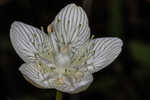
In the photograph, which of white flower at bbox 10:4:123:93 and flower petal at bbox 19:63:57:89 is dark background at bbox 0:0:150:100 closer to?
white flower at bbox 10:4:123:93

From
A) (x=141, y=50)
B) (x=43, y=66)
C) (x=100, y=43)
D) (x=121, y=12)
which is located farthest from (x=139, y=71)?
(x=43, y=66)

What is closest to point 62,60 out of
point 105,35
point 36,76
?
point 36,76

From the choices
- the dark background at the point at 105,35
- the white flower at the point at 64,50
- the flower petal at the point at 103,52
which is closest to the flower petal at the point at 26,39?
the white flower at the point at 64,50

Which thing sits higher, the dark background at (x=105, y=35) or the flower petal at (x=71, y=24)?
the flower petal at (x=71, y=24)

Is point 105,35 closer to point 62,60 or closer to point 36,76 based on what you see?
point 62,60

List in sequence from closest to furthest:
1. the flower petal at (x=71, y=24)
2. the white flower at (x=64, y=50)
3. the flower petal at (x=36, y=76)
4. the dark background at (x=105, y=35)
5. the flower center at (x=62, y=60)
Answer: the flower petal at (x=36, y=76)
the white flower at (x=64, y=50)
the flower center at (x=62, y=60)
the flower petal at (x=71, y=24)
the dark background at (x=105, y=35)

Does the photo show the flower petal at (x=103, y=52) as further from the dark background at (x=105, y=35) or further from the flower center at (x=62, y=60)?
the dark background at (x=105, y=35)

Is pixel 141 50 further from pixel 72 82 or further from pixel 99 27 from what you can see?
pixel 72 82
